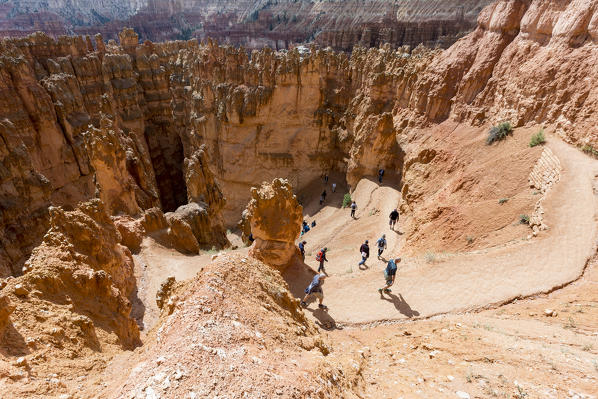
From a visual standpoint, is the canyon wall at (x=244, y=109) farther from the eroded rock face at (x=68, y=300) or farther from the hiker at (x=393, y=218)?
the eroded rock face at (x=68, y=300)

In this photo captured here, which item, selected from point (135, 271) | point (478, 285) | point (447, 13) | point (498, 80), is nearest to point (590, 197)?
point (478, 285)

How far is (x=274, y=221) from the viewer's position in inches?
519

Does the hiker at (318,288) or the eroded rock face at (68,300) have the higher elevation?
the eroded rock face at (68,300)

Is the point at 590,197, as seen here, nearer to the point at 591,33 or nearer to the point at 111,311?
the point at 591,33

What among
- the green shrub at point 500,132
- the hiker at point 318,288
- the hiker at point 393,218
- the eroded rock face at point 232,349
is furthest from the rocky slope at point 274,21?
the eroded rock face at point 232,349

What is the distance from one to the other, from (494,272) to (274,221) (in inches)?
294

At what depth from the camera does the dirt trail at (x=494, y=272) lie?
9.67m

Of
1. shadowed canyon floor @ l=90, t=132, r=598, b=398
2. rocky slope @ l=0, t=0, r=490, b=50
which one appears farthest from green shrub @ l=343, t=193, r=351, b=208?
rocky slope @ l=0, t=0, r=490, b=50

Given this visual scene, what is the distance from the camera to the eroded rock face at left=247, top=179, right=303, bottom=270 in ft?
43.2

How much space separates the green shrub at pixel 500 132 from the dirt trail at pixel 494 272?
3.12 metres

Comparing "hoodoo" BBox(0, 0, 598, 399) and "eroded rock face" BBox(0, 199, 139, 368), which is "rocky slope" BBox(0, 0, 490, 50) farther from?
"eroded rock face" BBox(0, 199, 139, 368)


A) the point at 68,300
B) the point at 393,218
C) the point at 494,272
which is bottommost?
the point at 393,218

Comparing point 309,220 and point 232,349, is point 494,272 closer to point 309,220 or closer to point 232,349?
point 232,349

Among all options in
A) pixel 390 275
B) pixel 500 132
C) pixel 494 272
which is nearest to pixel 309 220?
pixel 500 132
